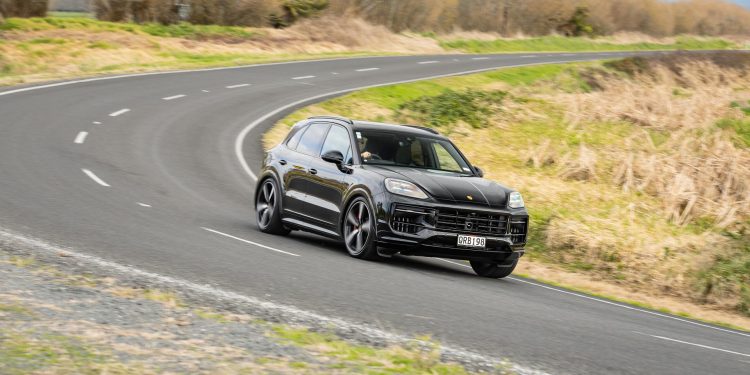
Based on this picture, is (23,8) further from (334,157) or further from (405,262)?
(405,262)

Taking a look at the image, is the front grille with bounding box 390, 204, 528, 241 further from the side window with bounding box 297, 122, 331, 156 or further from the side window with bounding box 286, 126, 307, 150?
the side window with bounding box 286, 126, 307, 150

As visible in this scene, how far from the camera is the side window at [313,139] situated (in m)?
14.7

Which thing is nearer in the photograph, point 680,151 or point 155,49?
point 680,151

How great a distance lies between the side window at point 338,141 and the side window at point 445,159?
1.08 metres

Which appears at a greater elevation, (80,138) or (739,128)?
(80,138)

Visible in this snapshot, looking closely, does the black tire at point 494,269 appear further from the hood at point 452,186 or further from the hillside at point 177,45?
the hillside at point 177,45

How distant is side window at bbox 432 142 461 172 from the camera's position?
14.0m

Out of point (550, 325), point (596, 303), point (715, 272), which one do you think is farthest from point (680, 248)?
point (550, 325)

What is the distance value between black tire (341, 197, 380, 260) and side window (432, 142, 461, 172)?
4.39 feet

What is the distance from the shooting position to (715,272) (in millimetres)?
15875

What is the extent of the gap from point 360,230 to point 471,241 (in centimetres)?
127

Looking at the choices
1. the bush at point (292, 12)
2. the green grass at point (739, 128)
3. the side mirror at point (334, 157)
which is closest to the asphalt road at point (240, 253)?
the side mirror at point (334, 157)

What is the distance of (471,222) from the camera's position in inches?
502

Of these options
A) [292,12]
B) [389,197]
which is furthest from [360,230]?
[292,12]
